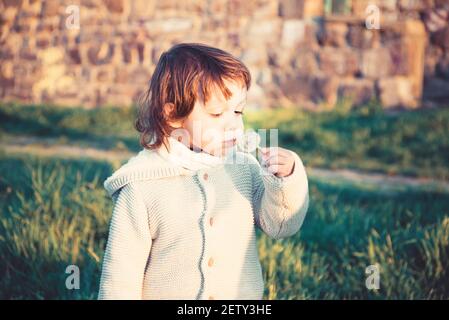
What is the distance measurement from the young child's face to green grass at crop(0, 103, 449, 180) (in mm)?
3360

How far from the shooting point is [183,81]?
187 cm

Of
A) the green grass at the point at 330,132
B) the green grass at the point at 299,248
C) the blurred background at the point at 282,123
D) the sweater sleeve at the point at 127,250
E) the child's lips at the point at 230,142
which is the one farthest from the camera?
the green grass at the point at 330,132

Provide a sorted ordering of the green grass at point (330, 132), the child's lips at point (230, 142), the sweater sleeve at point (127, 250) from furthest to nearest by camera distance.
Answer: the green grass at point (330, 132)
the child's lips at point (230, 142)
the sweater sleeve at point (127, 250)

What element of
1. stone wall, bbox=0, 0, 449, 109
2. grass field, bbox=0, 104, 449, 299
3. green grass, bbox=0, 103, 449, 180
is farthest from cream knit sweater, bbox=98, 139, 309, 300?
stone wall, bbox=0, 0, 449, 109

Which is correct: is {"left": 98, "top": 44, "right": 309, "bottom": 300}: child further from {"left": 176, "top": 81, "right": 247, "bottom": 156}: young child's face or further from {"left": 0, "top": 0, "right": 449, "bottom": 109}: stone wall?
{"left": 0, "top": 0, "right": 449, "bottom": 109}: stone wall

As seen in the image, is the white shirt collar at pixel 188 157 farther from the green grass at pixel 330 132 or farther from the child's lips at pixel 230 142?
the green grass at pixel 330 132

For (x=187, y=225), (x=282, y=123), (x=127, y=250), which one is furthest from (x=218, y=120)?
(x=282, y=123)

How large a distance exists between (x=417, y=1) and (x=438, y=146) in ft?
8.37

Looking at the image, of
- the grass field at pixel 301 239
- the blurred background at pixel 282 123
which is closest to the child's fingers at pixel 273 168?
the grass field at pixel 301 239

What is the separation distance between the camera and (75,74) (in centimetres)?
809

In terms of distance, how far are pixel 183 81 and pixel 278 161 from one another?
14.5 inches

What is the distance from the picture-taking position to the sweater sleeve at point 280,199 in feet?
5.87

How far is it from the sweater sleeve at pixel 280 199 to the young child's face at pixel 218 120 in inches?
5.4
